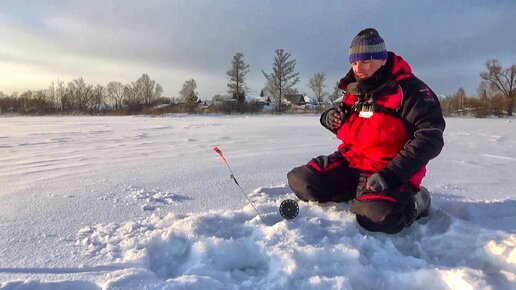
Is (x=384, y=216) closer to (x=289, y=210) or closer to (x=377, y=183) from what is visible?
(x=377, y=183)

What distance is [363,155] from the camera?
219cm

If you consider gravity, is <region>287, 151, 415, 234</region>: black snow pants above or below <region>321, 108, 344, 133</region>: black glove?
below

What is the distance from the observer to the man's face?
207 cm

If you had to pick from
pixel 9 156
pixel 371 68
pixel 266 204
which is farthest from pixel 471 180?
pixel 9 156

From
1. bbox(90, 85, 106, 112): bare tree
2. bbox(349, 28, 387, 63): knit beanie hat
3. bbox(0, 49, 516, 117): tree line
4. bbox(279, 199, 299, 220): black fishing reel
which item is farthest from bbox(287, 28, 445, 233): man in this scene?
bbox(90, 85, 106, 112): bare tree

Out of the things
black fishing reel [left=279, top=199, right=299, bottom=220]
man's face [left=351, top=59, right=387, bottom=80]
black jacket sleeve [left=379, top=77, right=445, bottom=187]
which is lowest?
black fishing reel [left=279, top=199, right=299, bottom=220]

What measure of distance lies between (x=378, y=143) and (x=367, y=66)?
438 millimetres

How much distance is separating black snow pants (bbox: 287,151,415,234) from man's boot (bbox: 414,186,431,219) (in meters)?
0.04

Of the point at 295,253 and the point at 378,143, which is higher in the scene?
the point at 378,143

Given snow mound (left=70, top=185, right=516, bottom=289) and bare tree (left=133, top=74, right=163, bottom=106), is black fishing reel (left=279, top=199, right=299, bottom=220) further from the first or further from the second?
bare tree (left=133, top=74, right=163, bottom=106)

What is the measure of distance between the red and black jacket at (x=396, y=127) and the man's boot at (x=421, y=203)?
6 centimetres

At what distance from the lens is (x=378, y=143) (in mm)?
2057

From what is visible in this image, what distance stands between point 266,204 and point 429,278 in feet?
3.11

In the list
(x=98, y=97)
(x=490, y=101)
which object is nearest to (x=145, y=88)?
(x=98, y=97)
